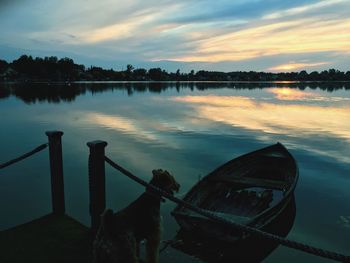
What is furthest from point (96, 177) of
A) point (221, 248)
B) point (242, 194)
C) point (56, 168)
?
point (242, 194)

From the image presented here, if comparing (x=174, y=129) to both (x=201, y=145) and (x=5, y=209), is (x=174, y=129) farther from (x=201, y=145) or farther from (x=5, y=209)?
(x=5, y=209)

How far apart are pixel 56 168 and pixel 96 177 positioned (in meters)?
1.27

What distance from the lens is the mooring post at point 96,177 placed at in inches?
262

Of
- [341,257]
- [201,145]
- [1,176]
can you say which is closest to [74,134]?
[201,145]

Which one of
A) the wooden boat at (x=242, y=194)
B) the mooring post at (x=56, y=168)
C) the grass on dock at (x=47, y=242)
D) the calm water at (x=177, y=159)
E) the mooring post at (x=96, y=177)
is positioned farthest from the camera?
the calm water at (x=177, y=159)

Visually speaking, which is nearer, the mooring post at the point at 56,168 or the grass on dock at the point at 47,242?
the grass on dock at the point at 47,242

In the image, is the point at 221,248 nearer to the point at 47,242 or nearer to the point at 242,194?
the point at 242,194

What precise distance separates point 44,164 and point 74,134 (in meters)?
10.3

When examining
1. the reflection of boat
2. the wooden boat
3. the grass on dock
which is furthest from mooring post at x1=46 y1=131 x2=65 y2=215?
the reflection of boat

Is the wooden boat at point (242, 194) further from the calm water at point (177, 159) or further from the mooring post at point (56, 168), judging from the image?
the mooring post at point (56, 168)

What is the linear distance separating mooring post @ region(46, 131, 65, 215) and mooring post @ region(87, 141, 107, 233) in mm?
1030

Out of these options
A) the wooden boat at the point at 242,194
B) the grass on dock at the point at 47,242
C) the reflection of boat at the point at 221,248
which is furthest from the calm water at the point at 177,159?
the grass on dock at the point at 47,242

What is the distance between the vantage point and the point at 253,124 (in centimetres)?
3497

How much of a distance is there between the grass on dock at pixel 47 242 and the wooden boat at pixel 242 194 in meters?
2.64
